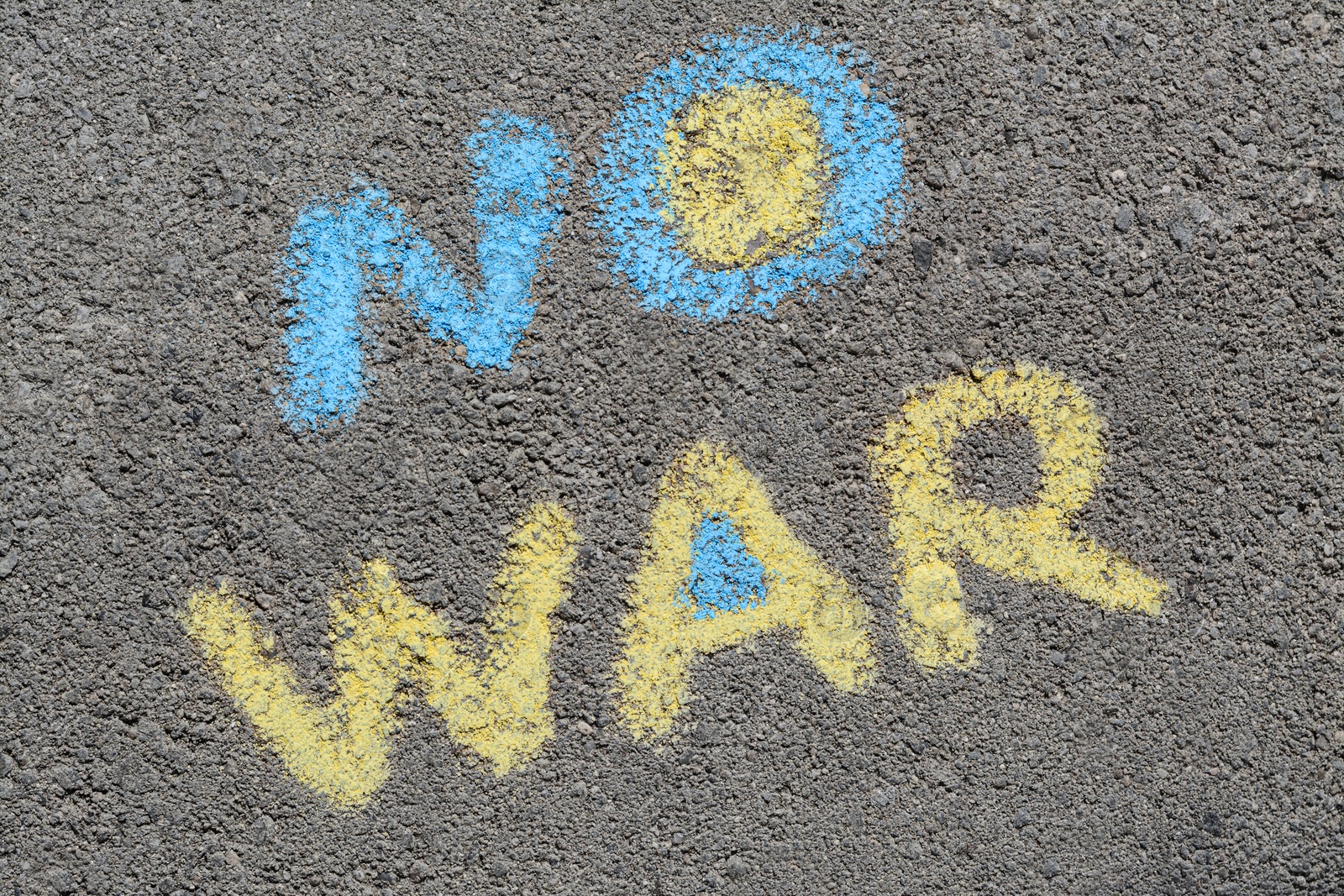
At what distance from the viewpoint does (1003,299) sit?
2.19m

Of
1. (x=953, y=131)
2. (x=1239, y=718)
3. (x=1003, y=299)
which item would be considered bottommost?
(x=1239, y=718)

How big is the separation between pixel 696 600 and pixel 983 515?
716mm

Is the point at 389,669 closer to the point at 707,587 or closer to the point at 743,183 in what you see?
the point at 707,587

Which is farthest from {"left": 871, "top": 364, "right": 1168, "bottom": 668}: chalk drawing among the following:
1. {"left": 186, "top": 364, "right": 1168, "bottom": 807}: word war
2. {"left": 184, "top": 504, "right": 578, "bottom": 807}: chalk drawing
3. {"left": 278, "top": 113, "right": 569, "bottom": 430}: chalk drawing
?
{"left": 278, "top": 113, "right": 569, "bottom": 430}: chalk drawing

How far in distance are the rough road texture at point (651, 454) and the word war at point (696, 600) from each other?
49mm

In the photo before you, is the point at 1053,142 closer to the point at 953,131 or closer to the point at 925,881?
the point at 953,131

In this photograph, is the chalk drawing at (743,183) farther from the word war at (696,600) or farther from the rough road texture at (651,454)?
the word war at (696,600)

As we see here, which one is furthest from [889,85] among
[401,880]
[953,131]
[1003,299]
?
[401,880]

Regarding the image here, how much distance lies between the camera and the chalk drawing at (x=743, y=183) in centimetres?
219

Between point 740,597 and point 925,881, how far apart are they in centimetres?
83

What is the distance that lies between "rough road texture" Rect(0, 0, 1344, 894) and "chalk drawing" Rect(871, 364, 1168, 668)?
49mm

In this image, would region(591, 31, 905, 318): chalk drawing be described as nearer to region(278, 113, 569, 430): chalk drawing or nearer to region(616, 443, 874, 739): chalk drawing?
region(278, 113, 569, 430): chalk drawing

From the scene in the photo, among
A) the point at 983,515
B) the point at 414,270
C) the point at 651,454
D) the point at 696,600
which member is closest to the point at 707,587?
the point at 696,600

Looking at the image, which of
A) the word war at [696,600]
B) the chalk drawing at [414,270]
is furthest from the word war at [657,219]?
the word war at [696,600]
